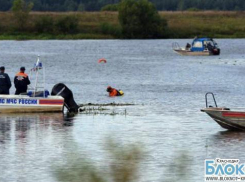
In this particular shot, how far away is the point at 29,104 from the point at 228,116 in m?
Answer: 9.16

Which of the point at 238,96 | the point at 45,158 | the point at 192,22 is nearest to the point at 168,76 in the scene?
the point at 238,96

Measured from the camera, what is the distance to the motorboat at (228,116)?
29.2m

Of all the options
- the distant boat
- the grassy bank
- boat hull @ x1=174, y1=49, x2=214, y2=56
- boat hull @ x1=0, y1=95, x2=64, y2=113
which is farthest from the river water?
the grassy bank

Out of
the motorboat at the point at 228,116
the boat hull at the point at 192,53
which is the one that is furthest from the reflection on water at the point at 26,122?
the boat hull at the point at 192,53

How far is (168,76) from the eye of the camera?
67.0 meters

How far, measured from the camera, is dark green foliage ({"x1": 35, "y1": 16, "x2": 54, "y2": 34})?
15350 cm

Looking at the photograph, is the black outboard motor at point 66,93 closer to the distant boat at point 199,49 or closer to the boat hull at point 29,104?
the boat hull at point 29,104

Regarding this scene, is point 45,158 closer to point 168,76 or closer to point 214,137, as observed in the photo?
point 214,137

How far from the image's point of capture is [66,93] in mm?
35406

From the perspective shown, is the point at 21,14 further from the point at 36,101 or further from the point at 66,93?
the point at 36,101

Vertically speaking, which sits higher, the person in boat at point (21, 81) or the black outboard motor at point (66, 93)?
the person in boat at point (21, 81)

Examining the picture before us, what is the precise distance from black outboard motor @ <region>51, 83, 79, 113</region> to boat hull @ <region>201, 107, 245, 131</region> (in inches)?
305

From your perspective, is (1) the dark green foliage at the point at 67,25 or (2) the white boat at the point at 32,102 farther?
(1) the dark green foliage at the point at 67,25

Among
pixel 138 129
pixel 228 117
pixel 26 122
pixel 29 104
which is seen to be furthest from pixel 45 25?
pixel 228 117
